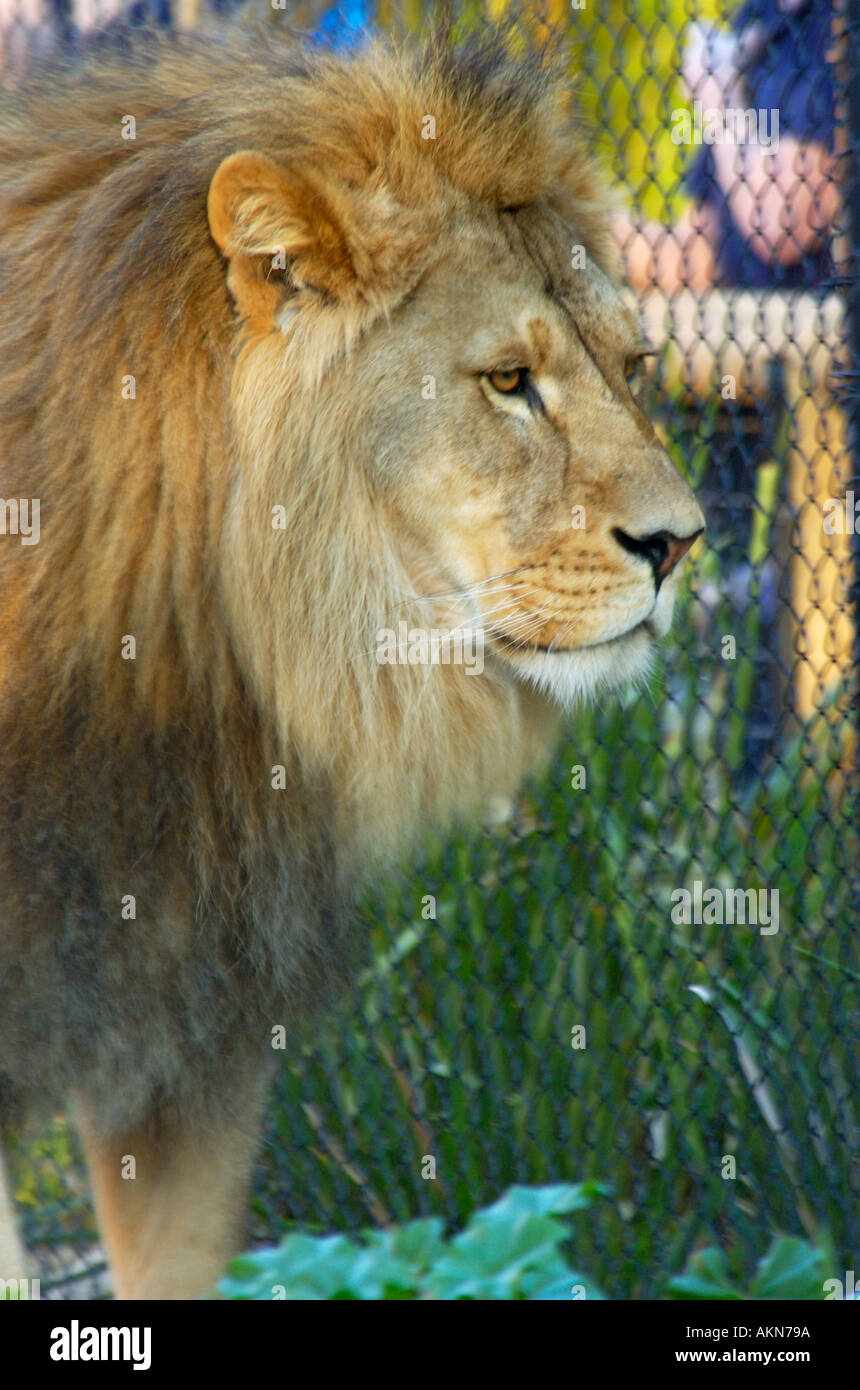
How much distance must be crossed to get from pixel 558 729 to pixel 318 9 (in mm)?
1598

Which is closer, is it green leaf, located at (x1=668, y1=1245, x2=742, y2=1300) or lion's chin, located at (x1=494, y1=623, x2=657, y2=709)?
green leaf, located at (x1=668, y1=1245, x2=742, y2=1300)

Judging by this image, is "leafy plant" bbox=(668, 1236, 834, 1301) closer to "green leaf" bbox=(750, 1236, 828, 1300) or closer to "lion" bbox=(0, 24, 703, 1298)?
"green leaf" bbox=(750, 1236, 828, 1300)

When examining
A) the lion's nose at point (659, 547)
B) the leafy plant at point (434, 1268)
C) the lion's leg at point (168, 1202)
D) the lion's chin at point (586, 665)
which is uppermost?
the lion's nose at point (659, 547)

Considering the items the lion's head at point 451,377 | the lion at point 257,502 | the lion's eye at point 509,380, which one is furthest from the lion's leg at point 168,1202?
the lion's eye at point 509,380

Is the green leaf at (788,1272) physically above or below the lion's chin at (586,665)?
below

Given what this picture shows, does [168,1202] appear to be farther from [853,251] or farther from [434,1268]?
[853,251]

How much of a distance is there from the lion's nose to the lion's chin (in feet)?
0.28

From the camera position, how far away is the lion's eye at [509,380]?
191cm

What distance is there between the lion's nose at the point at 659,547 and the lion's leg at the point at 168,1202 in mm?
1044

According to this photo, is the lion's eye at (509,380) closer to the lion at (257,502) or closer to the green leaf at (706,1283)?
the lion at (257,502)

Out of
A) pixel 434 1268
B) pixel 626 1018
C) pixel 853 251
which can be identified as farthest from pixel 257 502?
pixel 626 1018

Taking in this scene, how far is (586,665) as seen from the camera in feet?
6.51

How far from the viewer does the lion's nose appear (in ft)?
6.29

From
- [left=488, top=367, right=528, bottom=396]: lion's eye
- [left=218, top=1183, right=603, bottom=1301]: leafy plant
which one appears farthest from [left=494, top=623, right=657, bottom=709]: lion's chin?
[left=218, top=1183, right=603, bottom=1301]: leafy plant
